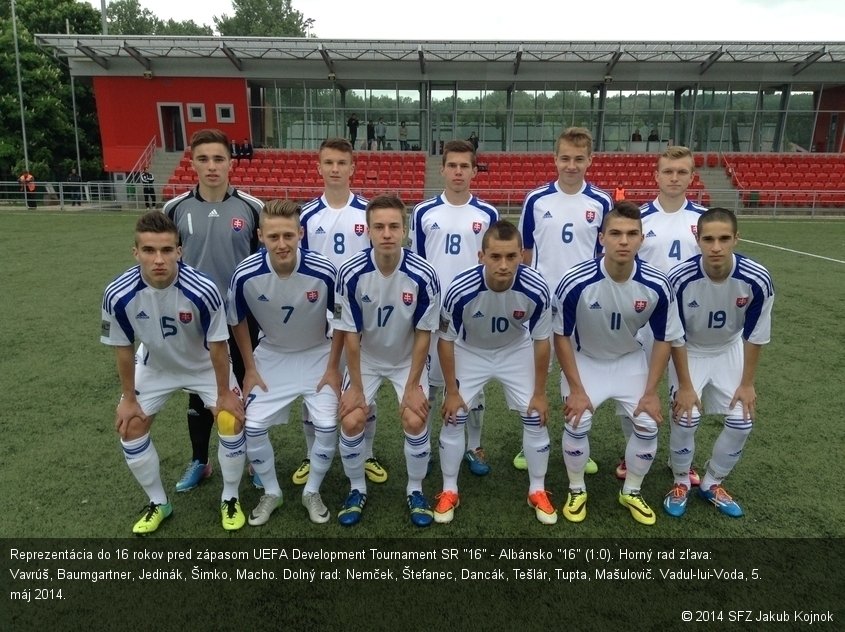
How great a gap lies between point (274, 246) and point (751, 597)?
3.16 metres

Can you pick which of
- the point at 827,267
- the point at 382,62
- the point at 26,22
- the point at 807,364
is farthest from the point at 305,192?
the point at 26,22

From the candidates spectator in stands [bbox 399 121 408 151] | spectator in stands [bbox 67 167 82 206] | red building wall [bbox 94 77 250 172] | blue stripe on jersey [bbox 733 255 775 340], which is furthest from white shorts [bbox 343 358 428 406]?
red building wall [bbox 94 77 250 172]

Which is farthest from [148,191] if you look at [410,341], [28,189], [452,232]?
[410,341]

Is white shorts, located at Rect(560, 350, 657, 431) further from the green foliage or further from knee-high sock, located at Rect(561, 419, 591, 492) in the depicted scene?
the green foliage

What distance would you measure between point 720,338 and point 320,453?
2.64 meters

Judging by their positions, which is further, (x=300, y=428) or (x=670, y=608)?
(x=300, y=428)

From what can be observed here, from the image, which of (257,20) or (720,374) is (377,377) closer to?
(720,374)

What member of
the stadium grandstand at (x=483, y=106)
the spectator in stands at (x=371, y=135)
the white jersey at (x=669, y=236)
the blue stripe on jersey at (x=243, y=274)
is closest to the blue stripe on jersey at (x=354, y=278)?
the blue stripe on jersey at (x=243, y=274)

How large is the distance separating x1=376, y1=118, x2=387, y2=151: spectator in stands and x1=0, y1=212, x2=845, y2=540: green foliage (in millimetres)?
21552

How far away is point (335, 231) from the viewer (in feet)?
13.5

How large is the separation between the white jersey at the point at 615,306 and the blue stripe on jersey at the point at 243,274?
6.10ft

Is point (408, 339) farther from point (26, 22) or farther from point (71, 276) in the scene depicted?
point (26, 22)

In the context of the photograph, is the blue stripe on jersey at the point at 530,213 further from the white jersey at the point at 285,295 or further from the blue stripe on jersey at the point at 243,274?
the blue stripe on jersey at the point at 243,274

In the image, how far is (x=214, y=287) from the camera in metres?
3.30
